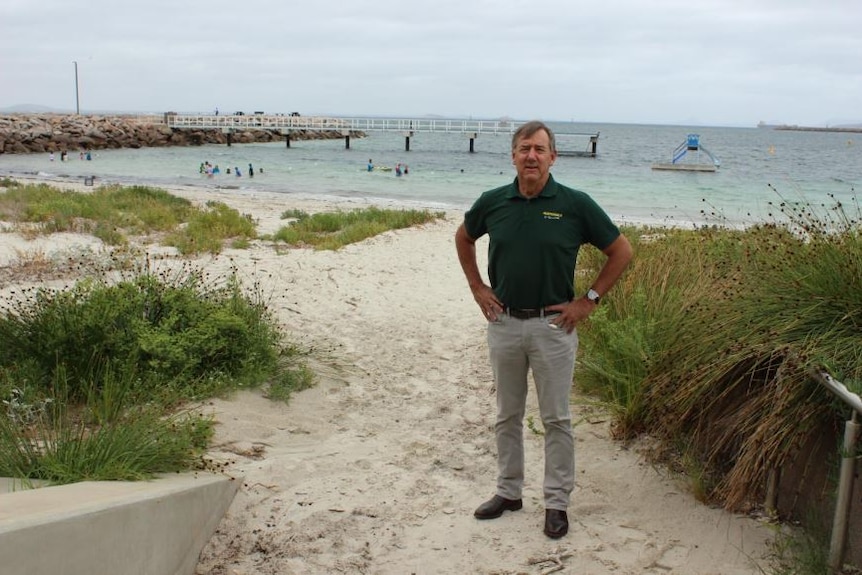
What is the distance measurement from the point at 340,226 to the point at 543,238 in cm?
1110

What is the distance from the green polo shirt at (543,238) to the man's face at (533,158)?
9 cm

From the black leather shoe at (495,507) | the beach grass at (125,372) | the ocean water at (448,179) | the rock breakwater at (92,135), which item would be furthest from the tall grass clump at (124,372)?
the rock breakwater at (92,135)

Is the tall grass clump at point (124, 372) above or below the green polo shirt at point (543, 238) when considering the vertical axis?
below

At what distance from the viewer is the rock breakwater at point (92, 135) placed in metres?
48.6

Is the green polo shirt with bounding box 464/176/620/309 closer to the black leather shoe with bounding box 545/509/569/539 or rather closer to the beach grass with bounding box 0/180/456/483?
the black leather shoe with bounding box 545/509/569/539

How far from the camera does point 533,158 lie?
11.6 ft

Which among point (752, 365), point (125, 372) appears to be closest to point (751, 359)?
point (752, 365)

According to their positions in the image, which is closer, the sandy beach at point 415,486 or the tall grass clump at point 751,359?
the tall grass clump at point 751,359

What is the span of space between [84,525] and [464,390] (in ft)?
11.9

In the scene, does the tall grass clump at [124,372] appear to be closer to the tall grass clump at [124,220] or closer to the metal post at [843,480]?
the metal post at [843,480]

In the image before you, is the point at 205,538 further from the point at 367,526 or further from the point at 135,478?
the point at 367,526

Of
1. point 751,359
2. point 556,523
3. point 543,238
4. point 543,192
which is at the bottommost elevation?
point 556,523

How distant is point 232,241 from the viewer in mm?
12016

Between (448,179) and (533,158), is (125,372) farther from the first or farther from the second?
(448,179)
